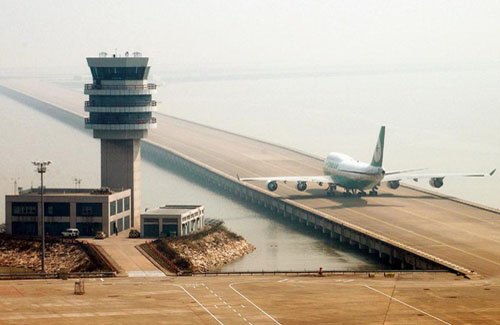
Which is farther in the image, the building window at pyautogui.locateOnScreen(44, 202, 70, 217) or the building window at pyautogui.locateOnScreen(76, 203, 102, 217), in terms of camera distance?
the building window at pyautogui.locateOnScreen(44, 202, 70, 217)

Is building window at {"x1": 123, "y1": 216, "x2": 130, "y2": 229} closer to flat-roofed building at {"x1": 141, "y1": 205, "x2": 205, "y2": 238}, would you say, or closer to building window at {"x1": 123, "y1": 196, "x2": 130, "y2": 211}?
building window at {"x1": 123, "y1": 196, "x2": 130, "y2": 211}

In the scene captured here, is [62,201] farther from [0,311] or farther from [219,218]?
[0,311]

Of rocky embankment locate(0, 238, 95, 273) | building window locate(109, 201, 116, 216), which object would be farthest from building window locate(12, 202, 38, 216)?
building window locate(109, 201, 116, 216)

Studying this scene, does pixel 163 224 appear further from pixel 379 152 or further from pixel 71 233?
pixel 379 152

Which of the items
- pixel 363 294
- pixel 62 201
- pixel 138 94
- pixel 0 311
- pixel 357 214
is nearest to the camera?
pixel 0 311

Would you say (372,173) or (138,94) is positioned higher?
(138,94)

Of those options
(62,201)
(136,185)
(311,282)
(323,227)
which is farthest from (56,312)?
(323,227)

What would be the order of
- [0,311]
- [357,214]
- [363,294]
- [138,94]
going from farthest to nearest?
[357,214]
[138,94]
[363,294]
[0,311]
